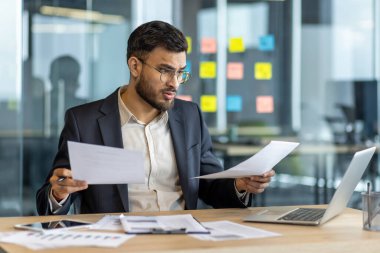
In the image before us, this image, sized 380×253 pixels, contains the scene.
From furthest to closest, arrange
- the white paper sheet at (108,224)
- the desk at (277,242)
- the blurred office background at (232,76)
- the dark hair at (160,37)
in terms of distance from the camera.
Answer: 1. the blurred office background at (232,76)
2. the dark hair at (160,37)
3. the white paper sheet at (108,224)
4. the desk at (277,242)

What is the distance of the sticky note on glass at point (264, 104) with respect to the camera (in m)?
6.40

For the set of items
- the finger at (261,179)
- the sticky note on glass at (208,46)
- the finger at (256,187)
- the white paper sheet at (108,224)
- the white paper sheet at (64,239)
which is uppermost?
the sticky note on glass at (208,46)

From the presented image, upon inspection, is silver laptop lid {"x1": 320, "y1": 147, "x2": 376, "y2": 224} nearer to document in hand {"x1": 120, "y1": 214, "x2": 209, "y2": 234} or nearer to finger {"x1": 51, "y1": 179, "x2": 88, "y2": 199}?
document in hand {"x1": 120, "y1": 214, "x2": 209, "y2": 234}

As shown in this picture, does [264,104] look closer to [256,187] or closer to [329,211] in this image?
[256,187]

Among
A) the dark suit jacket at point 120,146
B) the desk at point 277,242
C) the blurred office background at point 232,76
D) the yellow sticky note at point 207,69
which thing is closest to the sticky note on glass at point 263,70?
the blurred office background at point 232,76

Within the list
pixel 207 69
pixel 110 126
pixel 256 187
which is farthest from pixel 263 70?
pixel 256 187

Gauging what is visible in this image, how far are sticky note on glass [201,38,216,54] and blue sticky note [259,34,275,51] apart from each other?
1.51ft

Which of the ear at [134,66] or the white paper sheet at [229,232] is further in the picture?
the ear at [134,66]

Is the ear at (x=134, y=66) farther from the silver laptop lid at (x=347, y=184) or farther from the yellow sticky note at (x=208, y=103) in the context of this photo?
the yellow sticky note at (x=208, y=103)

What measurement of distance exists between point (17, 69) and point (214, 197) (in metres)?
2.88

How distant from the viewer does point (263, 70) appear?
6.36m

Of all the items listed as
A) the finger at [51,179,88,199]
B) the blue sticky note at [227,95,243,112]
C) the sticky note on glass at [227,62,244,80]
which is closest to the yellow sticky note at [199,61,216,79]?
the sticky note on glass at [227,62,244,80]

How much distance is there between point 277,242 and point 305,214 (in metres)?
0.55

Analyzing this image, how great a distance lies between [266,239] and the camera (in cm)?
201
